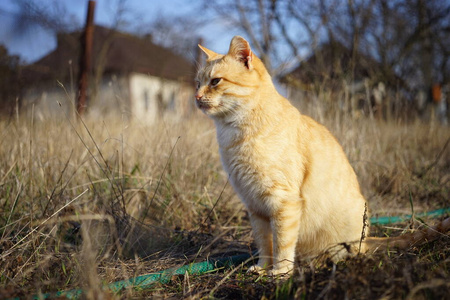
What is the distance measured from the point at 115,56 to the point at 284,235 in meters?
18.1

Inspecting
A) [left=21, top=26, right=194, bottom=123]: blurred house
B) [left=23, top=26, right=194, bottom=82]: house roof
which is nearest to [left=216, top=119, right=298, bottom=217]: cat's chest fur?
[left=21, top=26, right=194, bottom=123]: blurred house

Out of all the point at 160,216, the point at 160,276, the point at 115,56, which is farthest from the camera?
the point at 115,56

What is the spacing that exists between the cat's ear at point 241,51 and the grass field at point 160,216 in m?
0.77

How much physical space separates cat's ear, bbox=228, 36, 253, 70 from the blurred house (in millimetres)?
538

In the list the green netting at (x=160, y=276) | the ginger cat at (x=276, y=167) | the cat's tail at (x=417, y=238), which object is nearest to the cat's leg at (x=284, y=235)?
the ginger cat at (x=276, y=167)

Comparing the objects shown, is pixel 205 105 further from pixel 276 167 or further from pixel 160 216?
pixel 160 216

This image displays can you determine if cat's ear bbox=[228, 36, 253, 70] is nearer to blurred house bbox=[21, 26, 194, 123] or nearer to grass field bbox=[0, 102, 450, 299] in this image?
blurred house bbox=[21, 26, 194, 123]

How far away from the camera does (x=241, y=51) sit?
1.91 m

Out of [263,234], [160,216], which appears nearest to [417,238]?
[263,234]

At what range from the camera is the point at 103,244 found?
1921 millimetres

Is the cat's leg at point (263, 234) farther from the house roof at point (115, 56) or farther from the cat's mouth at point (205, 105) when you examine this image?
the house roof at point (115, 56)

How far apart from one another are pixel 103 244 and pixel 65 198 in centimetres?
43

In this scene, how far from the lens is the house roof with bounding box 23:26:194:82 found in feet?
25.4

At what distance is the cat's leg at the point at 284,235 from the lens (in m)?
1.66
